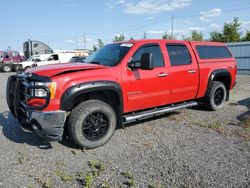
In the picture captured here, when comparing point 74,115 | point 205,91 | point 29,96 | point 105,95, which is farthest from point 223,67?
point 29,96

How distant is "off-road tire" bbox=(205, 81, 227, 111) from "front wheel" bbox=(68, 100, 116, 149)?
10.6 feet

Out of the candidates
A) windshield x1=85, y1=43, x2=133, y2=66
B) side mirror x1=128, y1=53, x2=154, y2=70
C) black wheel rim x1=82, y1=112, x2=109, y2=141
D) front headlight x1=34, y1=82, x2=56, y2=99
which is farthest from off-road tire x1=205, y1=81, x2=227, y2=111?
front headlight x1=34, y1=82, x2=56, y2=99

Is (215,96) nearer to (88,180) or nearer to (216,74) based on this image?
(216,74)

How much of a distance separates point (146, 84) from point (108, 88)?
93 centimetres

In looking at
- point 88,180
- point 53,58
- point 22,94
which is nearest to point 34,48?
point 53,58

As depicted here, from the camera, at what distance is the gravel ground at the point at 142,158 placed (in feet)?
11.7

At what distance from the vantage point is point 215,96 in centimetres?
738

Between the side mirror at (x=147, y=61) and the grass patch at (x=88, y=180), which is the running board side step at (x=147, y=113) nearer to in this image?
the side mirror at (x=147, y=61)

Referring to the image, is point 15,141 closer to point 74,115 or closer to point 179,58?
point 74,115

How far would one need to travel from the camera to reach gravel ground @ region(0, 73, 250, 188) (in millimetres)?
3572

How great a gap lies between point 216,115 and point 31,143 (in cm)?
449

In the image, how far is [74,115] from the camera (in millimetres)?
4477

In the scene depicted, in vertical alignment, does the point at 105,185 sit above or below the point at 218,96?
below

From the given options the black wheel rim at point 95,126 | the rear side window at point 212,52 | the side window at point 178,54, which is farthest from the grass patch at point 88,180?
the rear side window at point 212,52
